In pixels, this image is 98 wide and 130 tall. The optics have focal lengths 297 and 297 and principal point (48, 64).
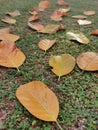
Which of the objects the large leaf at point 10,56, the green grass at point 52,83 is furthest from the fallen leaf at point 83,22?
the large leaf at point 10,56

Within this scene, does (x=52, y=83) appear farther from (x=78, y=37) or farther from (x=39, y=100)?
(x=78, y=37)

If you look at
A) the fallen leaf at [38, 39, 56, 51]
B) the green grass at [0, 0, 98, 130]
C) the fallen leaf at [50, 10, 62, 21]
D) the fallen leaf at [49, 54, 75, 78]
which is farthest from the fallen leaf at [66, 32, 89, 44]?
the fallen leaf at [50, 10, 62, 21]

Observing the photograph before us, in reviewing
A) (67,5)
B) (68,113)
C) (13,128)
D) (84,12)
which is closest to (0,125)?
(13,128)

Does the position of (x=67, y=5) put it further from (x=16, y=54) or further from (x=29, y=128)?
(x=29, y=128)

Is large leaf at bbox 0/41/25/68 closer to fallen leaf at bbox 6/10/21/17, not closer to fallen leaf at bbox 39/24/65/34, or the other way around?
fallen leaf at bbox 39/24/65/34

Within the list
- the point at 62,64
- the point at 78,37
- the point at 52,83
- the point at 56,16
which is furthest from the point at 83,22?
the point at 52,83

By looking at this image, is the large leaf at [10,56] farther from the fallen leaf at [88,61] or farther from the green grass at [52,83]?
the fallen leaf at [88,61]
